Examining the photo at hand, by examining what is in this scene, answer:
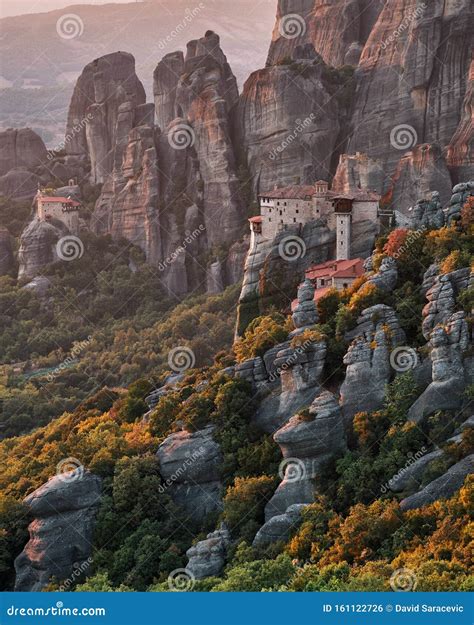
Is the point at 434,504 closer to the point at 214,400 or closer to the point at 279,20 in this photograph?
the point at 214,400

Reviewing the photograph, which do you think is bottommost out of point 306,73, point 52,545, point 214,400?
point 52,545

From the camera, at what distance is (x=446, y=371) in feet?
172

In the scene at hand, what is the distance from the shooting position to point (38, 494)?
57.9 metres

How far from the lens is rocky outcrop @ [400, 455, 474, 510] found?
49.0m

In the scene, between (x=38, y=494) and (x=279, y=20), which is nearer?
(x=38, y=494)

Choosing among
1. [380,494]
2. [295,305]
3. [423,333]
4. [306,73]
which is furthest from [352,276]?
[306,73]

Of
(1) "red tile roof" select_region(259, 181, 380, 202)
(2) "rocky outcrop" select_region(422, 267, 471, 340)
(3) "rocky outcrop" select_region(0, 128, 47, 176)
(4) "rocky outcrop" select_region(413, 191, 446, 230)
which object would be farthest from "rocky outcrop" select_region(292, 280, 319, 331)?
(3) "rocky outcrop" select_region(0, 128, 47, 176)

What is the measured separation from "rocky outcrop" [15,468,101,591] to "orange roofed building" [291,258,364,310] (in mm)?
11543

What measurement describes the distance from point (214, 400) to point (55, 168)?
59.0m

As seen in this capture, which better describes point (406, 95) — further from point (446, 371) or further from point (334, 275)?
point (446, 371)

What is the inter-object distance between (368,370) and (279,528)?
6.68 meters

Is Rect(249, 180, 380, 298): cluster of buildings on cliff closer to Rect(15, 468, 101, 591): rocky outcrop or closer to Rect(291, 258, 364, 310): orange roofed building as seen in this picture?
Rect(291, 258, 364, 310): orange roofed building

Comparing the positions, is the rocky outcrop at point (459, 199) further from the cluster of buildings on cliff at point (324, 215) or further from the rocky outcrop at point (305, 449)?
the rocky outcrop at point (305, 449)

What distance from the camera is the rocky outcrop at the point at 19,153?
116 metres
